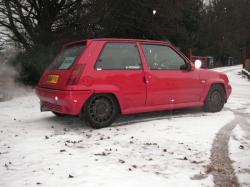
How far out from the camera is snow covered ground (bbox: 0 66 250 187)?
421 centimetres

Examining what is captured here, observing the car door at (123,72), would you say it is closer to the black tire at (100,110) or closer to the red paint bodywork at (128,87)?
the red paint bodywork at (128,87)

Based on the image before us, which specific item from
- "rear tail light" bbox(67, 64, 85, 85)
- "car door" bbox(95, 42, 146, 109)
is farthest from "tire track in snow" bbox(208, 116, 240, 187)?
"rear tail light" bbox(67, 64, 85, 85)

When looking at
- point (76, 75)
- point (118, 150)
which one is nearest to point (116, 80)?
point (76, 75)

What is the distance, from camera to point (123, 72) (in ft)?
22.8

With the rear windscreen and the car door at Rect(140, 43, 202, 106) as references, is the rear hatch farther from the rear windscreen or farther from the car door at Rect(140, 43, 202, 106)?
the car door at Rect(140, 43, 202, 106)

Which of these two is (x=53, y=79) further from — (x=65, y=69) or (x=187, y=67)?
(x=187, y=67)

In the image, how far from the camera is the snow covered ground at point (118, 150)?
421 cm

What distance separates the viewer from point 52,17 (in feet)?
47.9

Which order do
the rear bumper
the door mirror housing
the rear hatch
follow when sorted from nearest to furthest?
the rear bumper → the rear hatch → the door mirror housing

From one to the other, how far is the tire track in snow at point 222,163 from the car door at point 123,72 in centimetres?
179

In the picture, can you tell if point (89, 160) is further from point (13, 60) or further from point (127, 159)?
point (13, 60)

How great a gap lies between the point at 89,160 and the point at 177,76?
3.51 metres

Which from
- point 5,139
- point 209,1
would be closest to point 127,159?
point 5,139

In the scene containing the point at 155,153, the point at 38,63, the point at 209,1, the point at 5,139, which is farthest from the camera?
the point at 209,1
